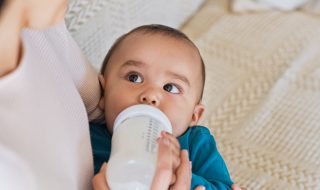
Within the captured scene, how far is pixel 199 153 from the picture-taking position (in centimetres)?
107

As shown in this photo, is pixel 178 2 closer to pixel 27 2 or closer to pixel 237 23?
pixel 237 23

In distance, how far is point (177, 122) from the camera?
1049 millimetres

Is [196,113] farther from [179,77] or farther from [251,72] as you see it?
[251,72]

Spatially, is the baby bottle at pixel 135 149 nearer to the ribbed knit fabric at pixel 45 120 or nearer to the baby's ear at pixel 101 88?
the ribbed knit fabric at pixel 45 120

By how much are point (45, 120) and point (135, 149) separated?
0.14 metres

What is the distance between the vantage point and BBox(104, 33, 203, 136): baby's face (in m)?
1.01

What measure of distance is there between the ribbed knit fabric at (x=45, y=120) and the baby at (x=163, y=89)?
0.18 m

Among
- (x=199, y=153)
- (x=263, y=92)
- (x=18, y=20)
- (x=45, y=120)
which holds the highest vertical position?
(x=18, y=20)

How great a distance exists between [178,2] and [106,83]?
0.62 m

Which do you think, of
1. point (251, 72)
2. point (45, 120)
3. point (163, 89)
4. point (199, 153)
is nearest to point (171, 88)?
point (163, 89)

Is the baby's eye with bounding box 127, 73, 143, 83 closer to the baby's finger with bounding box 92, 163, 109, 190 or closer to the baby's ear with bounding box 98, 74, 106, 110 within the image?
the baby's ear with bounding box 98, 74, 106, 110

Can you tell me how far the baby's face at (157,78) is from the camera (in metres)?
1.01

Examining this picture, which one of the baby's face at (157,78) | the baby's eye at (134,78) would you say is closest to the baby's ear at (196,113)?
the baby's face at (157,78)

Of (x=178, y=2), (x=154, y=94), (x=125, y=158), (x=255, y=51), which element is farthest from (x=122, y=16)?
(x=125, y=158)
